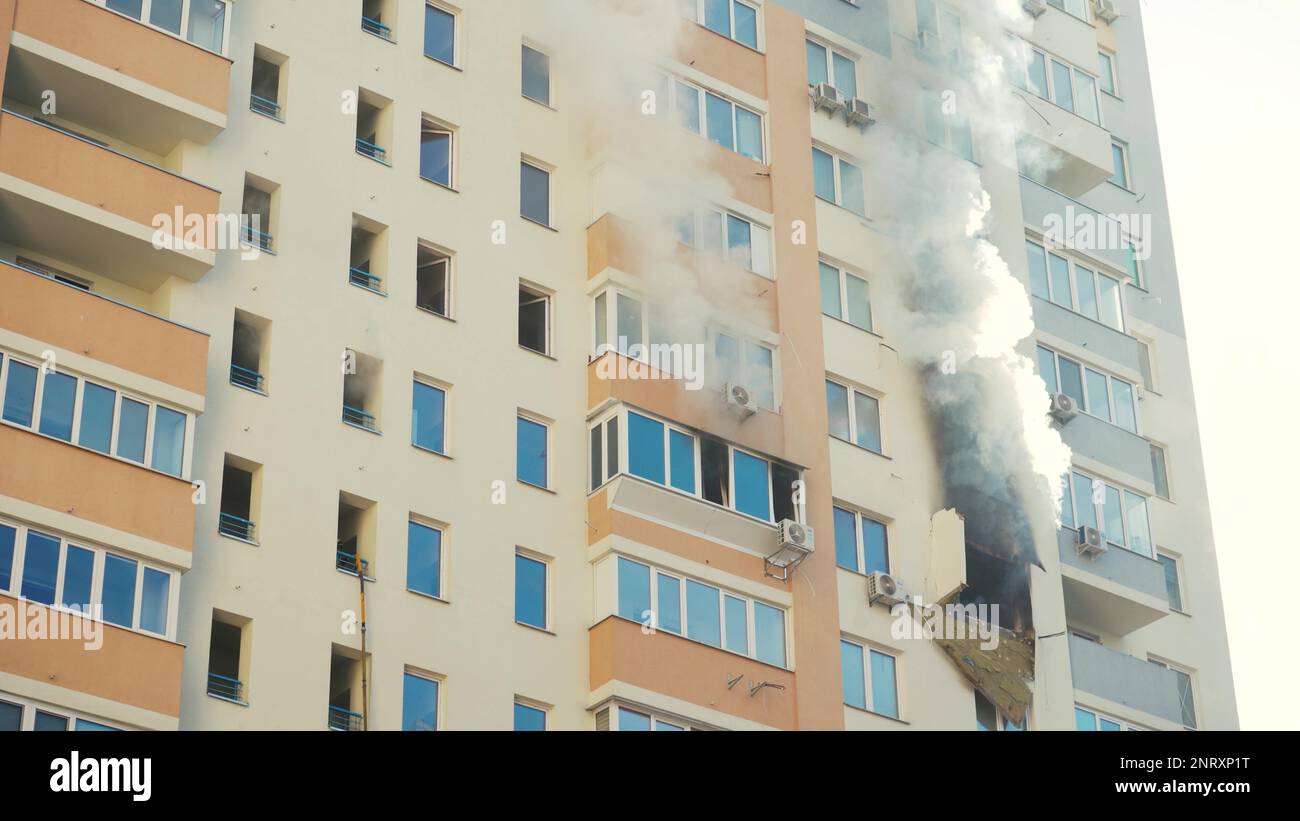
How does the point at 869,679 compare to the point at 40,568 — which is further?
the point at 869,679

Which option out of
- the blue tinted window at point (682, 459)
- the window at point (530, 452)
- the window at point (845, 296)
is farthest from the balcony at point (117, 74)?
the window at point (845, 296)

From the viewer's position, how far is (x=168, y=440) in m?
31.6

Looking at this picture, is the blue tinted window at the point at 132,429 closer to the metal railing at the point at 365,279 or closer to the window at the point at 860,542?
the metal railing at the point at 365,279

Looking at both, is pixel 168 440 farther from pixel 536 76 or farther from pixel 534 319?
pixel 536 76

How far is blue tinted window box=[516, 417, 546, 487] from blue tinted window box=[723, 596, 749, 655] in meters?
3.92

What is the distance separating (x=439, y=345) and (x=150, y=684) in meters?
8.60

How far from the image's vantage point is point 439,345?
35.8m

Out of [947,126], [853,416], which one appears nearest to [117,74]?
[853,416]

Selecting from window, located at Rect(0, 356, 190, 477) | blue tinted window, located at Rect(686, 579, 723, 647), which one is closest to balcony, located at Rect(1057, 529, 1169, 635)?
blue tinted window, located at Rect(686, 579, 723, 647)

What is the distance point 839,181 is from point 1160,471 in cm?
1012

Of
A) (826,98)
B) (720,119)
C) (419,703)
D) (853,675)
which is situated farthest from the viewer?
(826,98)

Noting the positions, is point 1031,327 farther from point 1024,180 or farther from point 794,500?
point 794,500

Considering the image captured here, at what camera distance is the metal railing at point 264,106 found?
3572cm

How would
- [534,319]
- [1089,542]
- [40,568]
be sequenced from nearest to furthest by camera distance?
[40,568], [534,319], [1089,542]
